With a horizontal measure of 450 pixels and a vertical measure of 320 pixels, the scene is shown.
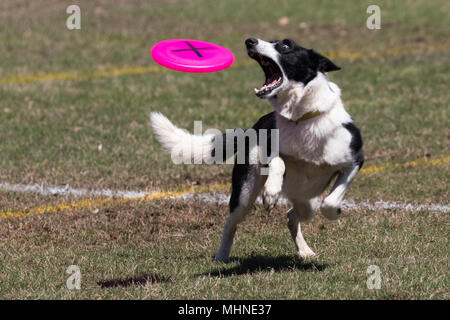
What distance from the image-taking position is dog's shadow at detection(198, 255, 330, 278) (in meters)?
5.50

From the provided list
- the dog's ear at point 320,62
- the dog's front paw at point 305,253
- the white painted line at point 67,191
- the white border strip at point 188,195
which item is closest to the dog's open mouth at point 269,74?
the dog's ear at point 320,62

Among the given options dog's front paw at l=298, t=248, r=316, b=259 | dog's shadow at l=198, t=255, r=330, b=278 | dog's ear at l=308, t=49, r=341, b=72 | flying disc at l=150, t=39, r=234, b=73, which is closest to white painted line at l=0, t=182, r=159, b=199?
flying disc at l=150, t=39, r=234, b=73

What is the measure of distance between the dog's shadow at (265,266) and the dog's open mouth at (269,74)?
1186 mm

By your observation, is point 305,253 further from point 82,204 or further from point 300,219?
point 82,204

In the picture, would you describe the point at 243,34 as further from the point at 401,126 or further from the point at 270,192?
the point at 270,192

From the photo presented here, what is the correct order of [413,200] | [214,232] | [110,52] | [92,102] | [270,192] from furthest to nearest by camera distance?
[110,52] → [92,102] → [413,200] → [214,232] → [270,192]

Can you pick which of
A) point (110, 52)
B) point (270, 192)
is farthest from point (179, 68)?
point (110, 52)

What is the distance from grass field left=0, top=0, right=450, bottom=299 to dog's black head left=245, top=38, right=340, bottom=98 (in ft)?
4.07

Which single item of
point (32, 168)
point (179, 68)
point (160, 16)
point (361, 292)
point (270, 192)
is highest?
point (179, 68)

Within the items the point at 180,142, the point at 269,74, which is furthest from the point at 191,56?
the point at 269,74

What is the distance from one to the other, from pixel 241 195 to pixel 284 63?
1002 millimetres

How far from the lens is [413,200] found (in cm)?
727

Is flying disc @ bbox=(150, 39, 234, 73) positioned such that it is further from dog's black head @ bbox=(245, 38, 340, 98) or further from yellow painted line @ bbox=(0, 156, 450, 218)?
yellow painted line @ bbox=(0, 156, 450, 218)

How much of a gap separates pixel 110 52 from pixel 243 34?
265 centimetres
